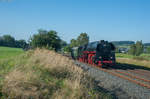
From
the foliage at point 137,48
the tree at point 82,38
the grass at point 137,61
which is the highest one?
the tree at point 82,38

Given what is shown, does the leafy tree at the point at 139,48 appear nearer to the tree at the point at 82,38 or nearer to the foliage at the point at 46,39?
the tree at the point at 82,38

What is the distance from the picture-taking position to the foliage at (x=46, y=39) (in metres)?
24.5

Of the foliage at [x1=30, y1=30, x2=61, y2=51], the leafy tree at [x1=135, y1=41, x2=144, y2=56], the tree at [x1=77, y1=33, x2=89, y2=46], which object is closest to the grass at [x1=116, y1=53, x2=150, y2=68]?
the foliage at [x1=30, y1=30, x2=61, y2=51]

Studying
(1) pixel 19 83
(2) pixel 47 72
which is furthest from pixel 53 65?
(1) pixel 19 83

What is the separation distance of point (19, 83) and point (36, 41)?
20.7 m

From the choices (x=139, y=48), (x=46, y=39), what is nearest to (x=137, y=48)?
(x=139, y=48)

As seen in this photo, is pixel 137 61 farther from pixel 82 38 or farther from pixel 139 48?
pixel 82 38

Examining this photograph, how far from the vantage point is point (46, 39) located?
2558cm

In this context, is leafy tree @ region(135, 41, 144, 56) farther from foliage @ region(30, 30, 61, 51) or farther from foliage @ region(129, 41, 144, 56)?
foliage @ region(30, 30, 61, 51)

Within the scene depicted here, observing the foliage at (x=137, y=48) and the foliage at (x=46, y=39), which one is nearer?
the foliage at (x=46, y=39)

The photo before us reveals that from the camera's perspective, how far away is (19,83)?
457 centimetres

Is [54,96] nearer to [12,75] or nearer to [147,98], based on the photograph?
[12,75]

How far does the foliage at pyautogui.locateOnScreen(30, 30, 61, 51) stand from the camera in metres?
24.5

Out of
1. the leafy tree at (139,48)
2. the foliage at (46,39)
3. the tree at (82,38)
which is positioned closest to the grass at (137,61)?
the foliage at (46,39)
